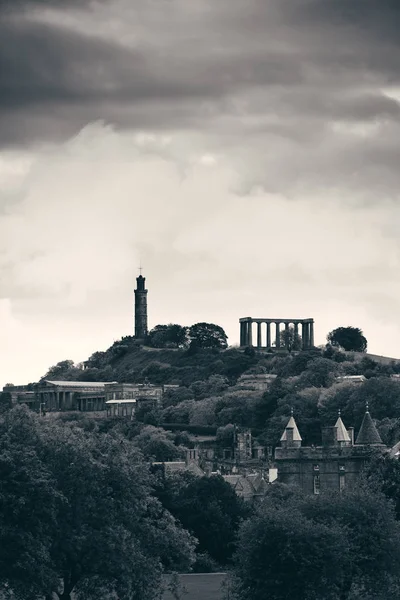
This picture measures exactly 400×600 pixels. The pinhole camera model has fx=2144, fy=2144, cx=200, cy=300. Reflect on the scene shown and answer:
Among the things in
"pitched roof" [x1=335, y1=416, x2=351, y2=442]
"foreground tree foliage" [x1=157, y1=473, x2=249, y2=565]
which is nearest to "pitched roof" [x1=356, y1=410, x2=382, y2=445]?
"pitched roof" [x1=335, y1=416, x2=351, y2=442]

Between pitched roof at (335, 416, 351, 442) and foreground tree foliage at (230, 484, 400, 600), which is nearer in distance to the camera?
foreground tree foliage at (230, 484, 400, 600)

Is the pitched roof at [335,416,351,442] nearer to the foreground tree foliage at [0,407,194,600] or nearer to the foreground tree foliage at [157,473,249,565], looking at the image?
the foreground tree foliage at [157,473,249,565]

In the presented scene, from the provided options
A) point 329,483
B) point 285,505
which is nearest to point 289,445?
point 329,483

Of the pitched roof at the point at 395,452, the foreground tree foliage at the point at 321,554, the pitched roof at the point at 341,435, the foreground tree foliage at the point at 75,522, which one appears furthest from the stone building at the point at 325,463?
the foreground tree foliage at the point at 75,522

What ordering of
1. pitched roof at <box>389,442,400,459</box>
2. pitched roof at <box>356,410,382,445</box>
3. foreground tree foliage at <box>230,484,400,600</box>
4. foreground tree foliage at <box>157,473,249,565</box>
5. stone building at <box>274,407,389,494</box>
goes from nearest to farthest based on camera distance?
foreground tree foliage at <box>230,484,400,600</box>
foreground tree foliage at <box>157,473,249,565</box>
pitched roof at <box>389,442,400,459</box>
stone building at <box>274,407,389,494</box>
pitched roof at <box>356,410,382,445</box>

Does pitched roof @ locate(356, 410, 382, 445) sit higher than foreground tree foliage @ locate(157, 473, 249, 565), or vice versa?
pitched roof @ locate(356, 410, 382, 445)

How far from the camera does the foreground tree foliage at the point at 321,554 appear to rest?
→ 93.6 metres

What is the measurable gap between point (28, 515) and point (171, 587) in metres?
13.1

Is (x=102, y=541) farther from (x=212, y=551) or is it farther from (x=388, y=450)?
(x=388, y=450)

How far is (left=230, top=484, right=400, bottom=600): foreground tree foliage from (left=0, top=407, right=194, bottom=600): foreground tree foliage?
4273 millimetres

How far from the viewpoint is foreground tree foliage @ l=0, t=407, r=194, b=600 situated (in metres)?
91.4

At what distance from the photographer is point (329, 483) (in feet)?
459

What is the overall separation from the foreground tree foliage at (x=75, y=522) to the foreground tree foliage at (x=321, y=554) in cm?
427

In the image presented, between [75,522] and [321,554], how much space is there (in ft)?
35.8
